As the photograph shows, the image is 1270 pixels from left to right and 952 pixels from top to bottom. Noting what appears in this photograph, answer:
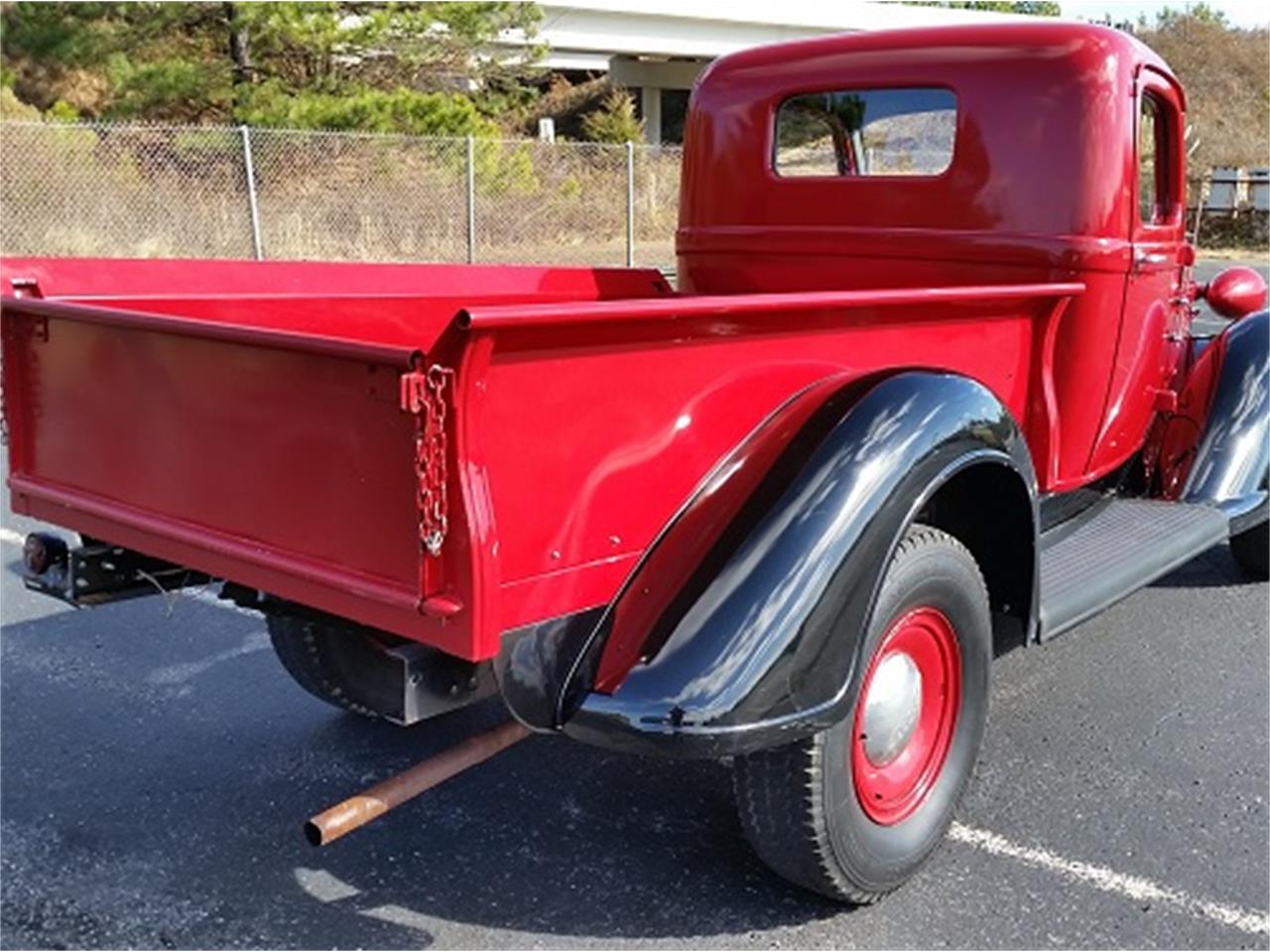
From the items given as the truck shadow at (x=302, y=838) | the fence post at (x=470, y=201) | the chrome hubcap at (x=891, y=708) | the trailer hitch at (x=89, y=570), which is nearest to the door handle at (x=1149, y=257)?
the chrome hubcap at (x=891, y=708)

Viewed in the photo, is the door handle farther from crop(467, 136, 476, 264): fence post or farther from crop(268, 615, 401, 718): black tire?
crop(467, 136, 476, 264): fence post

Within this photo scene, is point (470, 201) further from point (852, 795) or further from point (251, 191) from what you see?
point (852, 795)

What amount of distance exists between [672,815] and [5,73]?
57.1 feet

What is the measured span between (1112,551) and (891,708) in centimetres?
130

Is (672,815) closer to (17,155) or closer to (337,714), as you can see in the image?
(337,714)

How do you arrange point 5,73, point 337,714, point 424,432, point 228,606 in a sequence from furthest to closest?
point 5,73 → point 228,606 → point 337,714 → point 424,432

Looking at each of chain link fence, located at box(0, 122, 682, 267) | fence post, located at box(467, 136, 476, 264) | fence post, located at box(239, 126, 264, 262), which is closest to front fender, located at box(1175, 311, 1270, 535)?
chain link fence, located at box(0, 122, 682, 267)

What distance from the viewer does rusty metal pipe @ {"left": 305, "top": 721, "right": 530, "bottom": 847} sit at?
230cm

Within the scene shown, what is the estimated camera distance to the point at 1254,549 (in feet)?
16.6

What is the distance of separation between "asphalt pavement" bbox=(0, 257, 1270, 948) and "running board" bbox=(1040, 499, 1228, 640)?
443 millimetres

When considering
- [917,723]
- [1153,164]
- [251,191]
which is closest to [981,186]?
[1153,164]

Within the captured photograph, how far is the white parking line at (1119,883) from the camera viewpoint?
9.04 feet

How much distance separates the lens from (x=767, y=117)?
4.34 metres

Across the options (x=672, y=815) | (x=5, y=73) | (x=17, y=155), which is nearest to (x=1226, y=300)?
(x=672, y=815)
